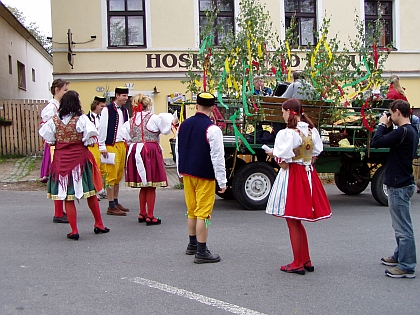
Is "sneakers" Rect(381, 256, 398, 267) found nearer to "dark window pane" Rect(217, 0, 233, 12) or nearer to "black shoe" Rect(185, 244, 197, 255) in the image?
"black shoe" Rect(185, 244, 197, 255)

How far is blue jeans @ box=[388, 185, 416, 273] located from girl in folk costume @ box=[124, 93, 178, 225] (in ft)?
10.9

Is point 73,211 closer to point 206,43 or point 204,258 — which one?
point 204,258

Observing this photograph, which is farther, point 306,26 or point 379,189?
point 306,26

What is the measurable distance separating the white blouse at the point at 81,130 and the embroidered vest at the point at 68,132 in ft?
0.12

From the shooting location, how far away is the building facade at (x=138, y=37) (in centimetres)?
1569

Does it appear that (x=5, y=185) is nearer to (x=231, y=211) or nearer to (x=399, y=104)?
(x=231, y=211)

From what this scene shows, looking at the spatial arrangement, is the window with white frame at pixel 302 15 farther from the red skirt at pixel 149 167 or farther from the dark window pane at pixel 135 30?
the red skirt at pixel 149 167

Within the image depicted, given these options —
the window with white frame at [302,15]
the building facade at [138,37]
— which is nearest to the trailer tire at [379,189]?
the building facade at [138,37]

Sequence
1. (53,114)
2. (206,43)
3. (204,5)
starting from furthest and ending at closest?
(204,5)
(206,43)
(53,114)

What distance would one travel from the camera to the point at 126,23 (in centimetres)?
1609

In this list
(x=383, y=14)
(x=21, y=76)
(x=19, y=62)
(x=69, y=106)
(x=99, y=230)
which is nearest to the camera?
(x=69, y=106)

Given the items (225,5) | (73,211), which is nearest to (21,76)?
(225,5)

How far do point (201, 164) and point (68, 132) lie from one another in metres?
1.87

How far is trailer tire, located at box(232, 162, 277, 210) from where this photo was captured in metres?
8.66
